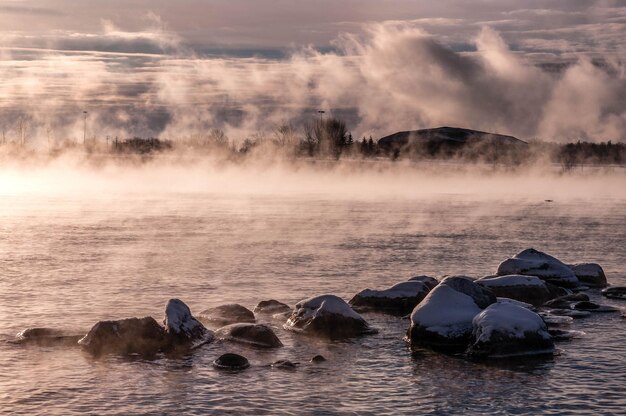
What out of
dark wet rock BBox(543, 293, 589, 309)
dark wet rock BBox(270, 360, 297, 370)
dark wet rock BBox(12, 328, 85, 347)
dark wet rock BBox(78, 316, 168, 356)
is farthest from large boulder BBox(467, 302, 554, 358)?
dark wet rock BBox(12, 328, 85, 347)

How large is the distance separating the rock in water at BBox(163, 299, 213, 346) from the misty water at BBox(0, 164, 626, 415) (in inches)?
21.9

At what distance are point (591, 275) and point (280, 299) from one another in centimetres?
1017

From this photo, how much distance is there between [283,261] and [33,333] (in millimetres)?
15528

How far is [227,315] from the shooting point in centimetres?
2223

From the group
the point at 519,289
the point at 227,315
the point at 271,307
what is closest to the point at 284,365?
the point at 227,315

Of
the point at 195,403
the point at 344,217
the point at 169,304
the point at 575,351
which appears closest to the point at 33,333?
the point at 169,304

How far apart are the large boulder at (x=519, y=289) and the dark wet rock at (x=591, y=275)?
12.4 ft

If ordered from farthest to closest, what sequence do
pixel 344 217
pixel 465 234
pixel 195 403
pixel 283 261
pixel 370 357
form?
pixel 344 217
pixel 465 234
pixel 283 261
pixel 370 357
pixel 195 403

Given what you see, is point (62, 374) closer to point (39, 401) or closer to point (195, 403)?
point (39, 401)

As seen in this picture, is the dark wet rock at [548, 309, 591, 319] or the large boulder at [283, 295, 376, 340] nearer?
the large boulder at [283, 295, 376, 340]

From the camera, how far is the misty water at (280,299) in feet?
51.7

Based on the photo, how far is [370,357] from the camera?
1883 centimetres

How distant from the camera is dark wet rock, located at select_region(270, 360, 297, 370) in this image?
17.7 metres

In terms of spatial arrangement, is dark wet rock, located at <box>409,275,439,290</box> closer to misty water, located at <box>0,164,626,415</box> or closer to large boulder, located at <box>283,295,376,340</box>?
misty water, located at <box>0,164,626,415</box>
